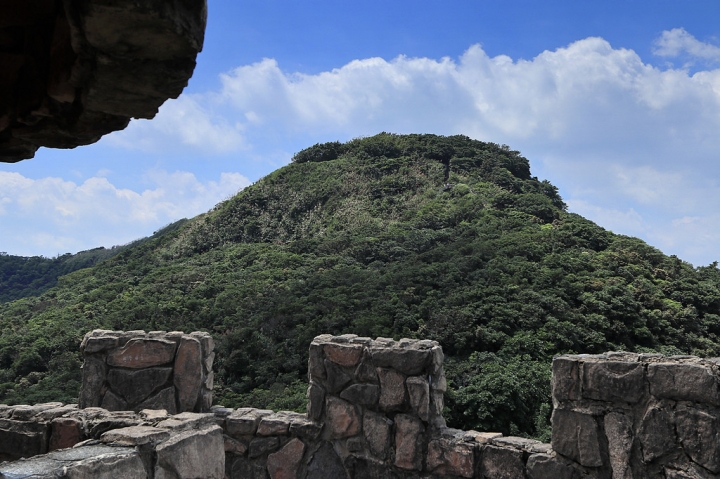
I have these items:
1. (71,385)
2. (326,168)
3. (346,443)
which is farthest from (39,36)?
(326,168)

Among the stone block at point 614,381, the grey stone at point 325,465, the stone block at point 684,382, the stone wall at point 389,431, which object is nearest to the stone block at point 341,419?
the stone wall at point 389,431

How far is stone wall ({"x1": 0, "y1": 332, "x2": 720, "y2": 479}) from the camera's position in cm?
275

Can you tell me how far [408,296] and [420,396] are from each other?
9.28m

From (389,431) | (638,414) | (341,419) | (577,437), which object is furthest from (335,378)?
(638,414)

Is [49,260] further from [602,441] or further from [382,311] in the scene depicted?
[602,441]

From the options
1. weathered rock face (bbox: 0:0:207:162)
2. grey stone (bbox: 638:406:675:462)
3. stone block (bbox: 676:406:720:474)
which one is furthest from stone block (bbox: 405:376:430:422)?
weathered rock face (bbox: 0:0:207:162)

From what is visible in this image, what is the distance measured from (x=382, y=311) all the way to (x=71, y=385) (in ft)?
21.0

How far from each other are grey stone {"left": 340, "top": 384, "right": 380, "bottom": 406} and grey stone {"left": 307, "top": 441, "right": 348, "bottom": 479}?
0.45 m

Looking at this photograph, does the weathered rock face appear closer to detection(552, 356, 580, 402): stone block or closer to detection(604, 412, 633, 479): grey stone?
detection(552, 356, 580, 402): stone block

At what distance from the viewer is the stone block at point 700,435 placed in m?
3.54

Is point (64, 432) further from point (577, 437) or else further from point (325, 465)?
point (577, 437)

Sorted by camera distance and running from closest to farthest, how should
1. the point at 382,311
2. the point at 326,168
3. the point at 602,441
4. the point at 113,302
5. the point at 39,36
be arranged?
the point at 39,36, the point at 602,441, the point at 382,311, the point at 113,302, the point at 326,168

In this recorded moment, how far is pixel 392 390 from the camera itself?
183 inches

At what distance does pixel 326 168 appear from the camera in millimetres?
31938
